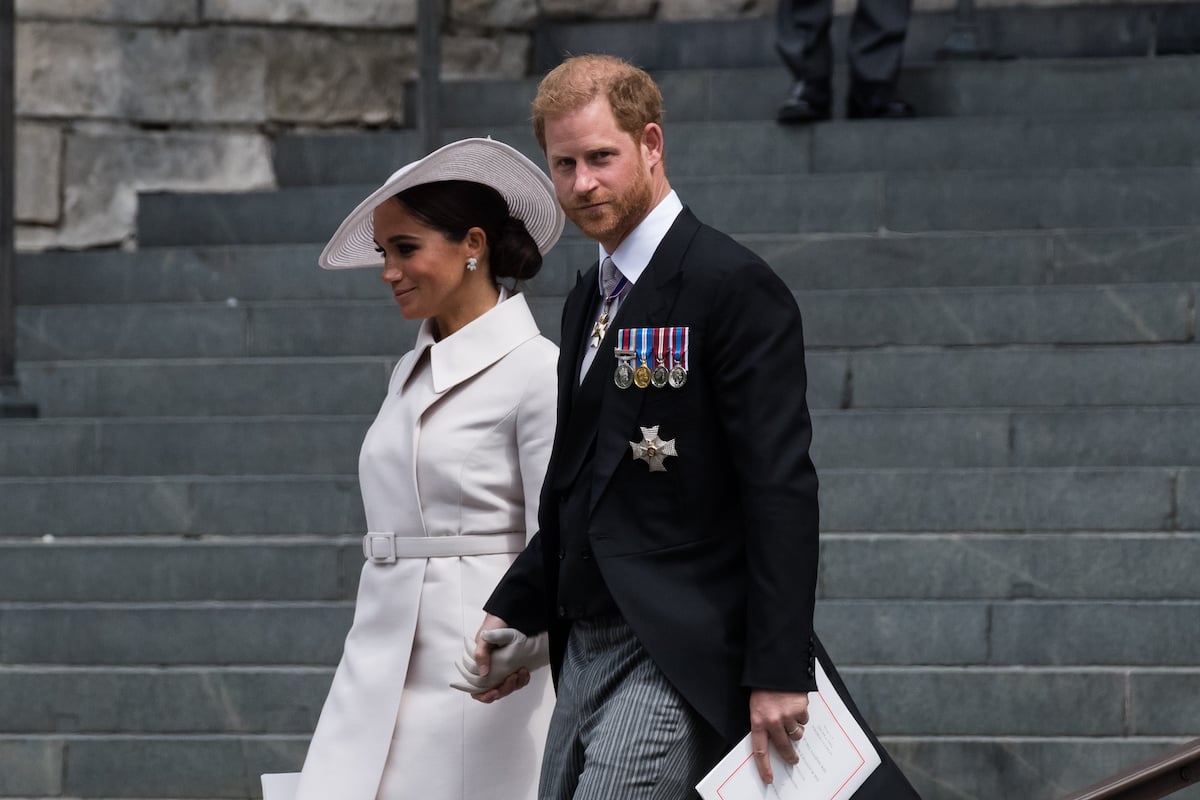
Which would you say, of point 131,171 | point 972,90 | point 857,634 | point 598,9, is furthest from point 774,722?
point 598,9

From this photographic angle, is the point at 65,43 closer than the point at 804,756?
No

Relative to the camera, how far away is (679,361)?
2957mm

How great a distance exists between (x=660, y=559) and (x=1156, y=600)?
3.35m

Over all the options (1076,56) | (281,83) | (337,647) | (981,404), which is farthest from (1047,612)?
(281,83)

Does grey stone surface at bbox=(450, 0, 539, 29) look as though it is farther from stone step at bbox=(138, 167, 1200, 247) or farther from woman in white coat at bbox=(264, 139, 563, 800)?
woman in white coat at bbox=(264, 139, 563, 800)

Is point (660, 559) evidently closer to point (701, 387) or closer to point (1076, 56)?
point (701, 387)

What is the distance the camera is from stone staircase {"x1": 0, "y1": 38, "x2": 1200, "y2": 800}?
5734mm

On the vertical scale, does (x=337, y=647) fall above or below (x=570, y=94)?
below

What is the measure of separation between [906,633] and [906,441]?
2.95 feet

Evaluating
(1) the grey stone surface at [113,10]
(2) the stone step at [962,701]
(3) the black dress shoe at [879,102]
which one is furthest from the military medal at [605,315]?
(1) the grey stone surface at [113,10]

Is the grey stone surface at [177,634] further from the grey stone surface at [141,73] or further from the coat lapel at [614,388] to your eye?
the grey stone surface at [141,73]

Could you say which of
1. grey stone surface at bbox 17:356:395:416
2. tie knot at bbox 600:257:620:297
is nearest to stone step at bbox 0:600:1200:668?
grey stone surface at bbox 17:356:395:416

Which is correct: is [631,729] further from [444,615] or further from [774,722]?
[444,615]

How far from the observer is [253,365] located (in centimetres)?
731
